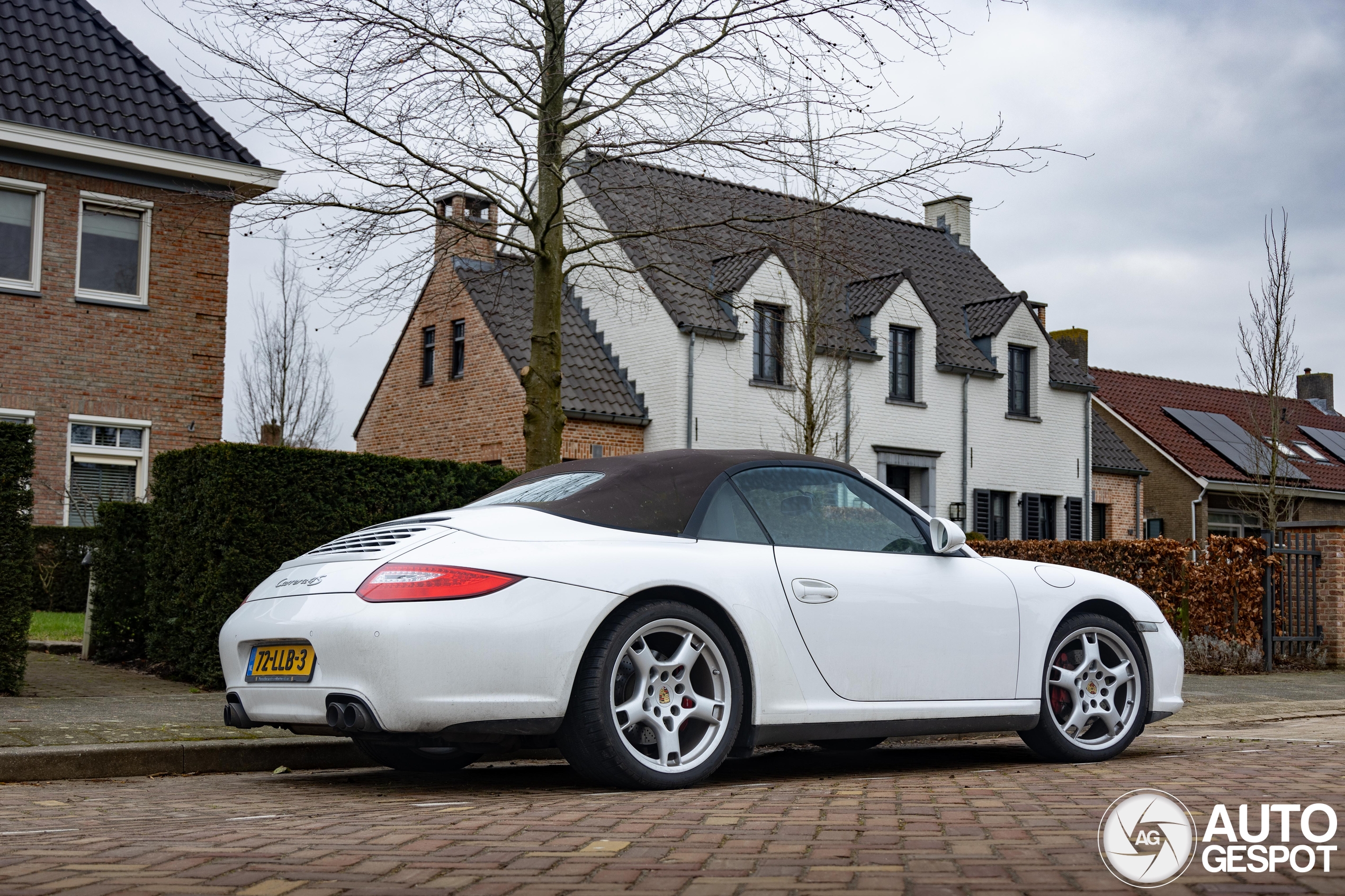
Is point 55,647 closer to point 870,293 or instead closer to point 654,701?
point 654,701

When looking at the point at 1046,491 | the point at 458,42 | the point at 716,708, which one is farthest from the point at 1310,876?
the point at 1046,491

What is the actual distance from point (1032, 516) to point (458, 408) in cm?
1306

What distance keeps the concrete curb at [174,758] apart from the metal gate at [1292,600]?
11313 millimetres

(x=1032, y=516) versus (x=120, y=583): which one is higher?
(x=1032, y=516)

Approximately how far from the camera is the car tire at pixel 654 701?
4.99m

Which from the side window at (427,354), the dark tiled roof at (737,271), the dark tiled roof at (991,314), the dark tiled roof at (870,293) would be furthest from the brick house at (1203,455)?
the side window at (427,354)

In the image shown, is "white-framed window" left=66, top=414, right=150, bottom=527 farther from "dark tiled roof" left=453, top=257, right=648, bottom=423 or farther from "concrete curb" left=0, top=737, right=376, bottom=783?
"concrete curb" left=0, top=737, right=376, bottom=783

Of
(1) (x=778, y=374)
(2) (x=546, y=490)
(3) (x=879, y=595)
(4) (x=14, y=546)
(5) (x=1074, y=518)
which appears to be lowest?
(3) (x=879, y=595)

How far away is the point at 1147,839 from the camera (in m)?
3.85

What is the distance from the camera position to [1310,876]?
Result: 129 inches

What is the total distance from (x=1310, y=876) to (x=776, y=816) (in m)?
1.67

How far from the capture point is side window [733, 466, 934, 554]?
585 cm

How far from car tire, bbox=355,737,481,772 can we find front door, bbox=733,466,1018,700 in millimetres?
1729

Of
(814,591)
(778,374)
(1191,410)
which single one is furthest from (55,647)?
(1191,410)
